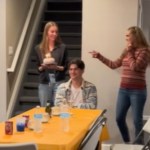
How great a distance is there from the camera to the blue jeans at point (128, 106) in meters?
4.18

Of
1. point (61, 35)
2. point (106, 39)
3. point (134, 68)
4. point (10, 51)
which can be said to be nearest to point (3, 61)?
point (10, 51)

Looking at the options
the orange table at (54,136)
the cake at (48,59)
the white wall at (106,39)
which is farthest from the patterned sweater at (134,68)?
the orange table at (54,136)

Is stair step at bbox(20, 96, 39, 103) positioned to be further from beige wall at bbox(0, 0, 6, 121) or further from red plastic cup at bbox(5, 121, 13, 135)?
red plastic cup at bbox(5, 121, 13, 135)

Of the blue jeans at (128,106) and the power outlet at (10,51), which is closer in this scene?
the blue jeans at (128,106)

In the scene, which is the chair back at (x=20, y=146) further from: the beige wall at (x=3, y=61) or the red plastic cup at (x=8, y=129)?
the beige wall at (x=3, y=61)

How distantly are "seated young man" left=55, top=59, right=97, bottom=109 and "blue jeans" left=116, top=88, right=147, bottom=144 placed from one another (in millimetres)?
633

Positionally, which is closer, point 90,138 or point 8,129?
point 8,129

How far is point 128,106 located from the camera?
4332mm

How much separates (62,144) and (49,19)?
4730 mm

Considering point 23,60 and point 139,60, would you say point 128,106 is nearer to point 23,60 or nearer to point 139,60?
point 139,60

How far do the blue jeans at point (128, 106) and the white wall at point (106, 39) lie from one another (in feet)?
0.75

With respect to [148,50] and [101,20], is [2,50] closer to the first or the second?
[101,20]

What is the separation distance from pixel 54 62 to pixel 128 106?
984mm

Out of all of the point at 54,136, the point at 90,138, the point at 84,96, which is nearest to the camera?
the point at 54,136
